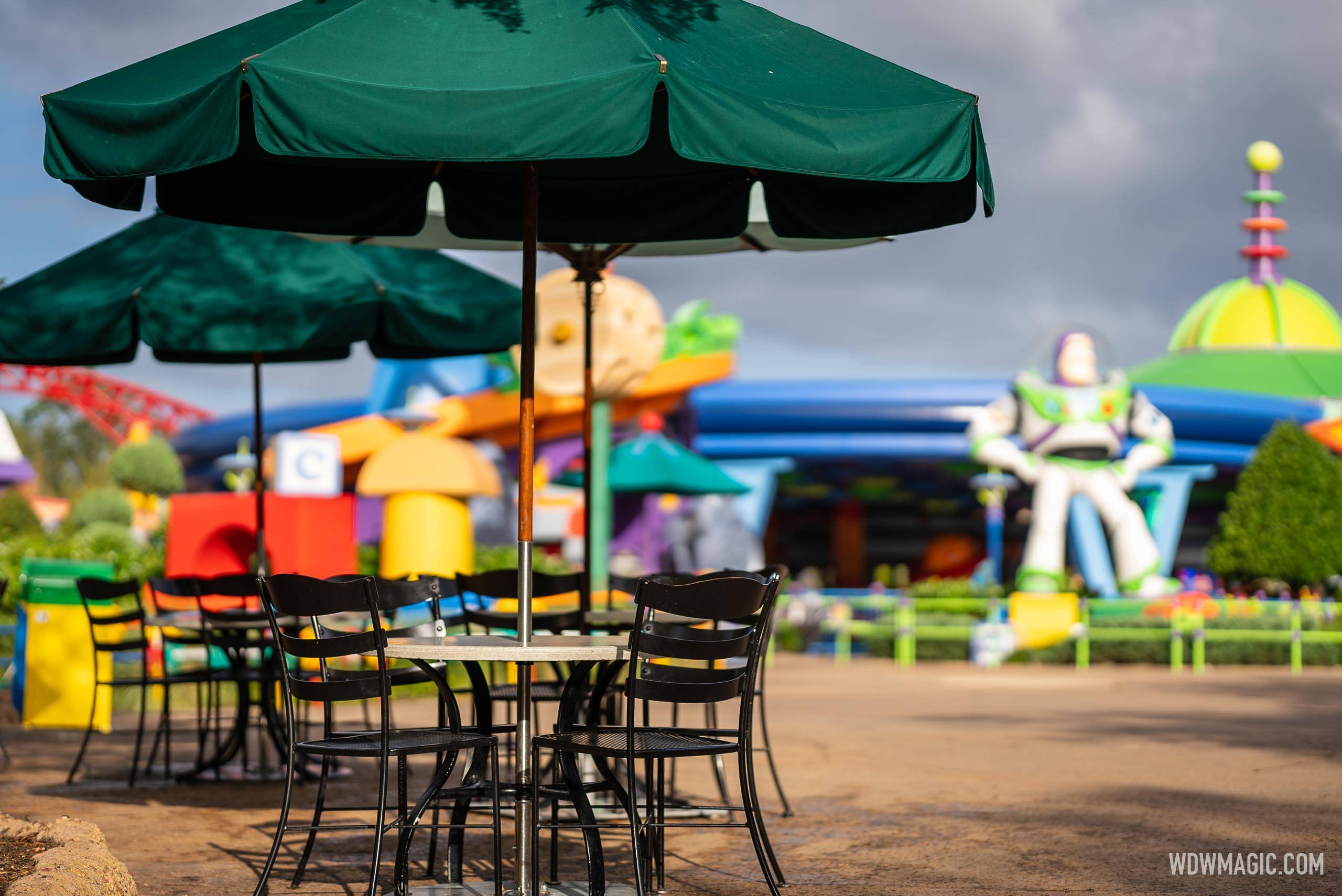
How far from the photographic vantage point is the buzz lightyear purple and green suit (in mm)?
21438

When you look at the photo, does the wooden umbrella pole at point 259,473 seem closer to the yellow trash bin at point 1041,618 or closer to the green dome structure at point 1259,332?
the yellow trash bin at point 1041,618

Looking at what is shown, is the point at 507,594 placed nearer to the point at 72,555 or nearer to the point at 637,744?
the point at 637,744

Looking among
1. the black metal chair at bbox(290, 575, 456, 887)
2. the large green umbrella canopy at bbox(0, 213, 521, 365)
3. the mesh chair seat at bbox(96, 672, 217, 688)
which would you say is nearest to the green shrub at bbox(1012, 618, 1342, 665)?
the large green umbrella canopy at bbox(0, 213, 521, 365)

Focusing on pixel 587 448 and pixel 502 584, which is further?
pixel 587 448

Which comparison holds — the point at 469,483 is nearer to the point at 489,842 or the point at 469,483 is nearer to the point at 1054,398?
the point at 1054,398

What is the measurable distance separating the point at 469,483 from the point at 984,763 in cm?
961

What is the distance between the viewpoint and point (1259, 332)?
4088cm

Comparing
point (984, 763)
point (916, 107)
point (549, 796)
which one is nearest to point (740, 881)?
point (549, 796)

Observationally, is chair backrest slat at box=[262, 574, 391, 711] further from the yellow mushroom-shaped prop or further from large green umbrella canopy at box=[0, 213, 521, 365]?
the yellow mushroom-shaped prop

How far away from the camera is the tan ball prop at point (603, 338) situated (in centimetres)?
1617

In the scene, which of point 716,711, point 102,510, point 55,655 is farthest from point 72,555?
point 102,510

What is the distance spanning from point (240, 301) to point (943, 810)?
3852mm
